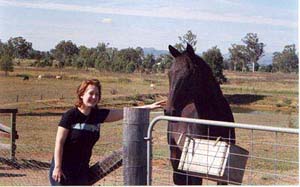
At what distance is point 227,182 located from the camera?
4.01m

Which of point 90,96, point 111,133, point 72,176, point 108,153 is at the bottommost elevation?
point 111,133

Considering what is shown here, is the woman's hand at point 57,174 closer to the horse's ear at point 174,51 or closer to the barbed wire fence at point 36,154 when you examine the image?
the barbed wire fence at point 36,154

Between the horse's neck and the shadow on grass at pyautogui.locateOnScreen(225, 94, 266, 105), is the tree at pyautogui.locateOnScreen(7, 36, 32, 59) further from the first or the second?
the horse's neck

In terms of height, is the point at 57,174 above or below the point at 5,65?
below

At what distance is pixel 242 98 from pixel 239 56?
4659cm

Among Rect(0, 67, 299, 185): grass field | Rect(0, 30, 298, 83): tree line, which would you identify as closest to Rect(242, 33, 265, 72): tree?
Rect(0, 30, 298, 83): tree line

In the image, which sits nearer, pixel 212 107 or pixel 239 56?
pixel 212 107

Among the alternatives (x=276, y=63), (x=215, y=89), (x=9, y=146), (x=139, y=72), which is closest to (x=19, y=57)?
(x=139, y=72)

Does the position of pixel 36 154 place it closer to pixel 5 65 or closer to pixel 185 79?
pixel 185 79

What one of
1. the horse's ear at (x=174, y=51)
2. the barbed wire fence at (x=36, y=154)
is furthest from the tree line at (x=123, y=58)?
the horse's ear at (x=174, y=51)

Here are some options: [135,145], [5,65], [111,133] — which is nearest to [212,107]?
[135,145]

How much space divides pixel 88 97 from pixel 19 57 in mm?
79237

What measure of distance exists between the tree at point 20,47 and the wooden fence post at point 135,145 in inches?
2875

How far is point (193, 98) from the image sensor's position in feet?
17.3
